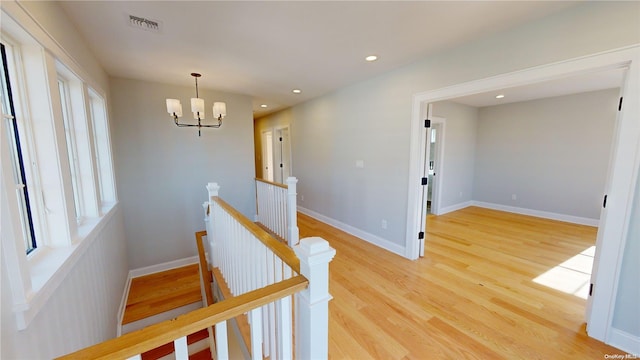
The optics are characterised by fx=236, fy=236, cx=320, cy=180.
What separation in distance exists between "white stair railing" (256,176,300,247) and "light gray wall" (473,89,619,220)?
486 centimetres

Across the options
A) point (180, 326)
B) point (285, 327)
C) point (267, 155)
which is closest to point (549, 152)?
point (285, 327)

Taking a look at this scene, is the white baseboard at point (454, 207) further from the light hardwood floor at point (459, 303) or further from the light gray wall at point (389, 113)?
the light gray wall at point (389, 113)

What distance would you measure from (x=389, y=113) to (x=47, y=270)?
336cm

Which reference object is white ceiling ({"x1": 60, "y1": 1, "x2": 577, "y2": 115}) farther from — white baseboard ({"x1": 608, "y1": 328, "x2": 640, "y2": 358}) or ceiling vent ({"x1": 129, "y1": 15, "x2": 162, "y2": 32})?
white baseboard ({"x1": 608, "y1": 328, "x2": 640, "y2": 358})

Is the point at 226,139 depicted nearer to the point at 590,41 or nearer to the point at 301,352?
the point at 301,352

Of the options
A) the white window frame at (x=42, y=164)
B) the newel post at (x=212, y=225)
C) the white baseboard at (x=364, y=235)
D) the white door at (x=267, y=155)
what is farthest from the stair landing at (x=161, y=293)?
the white door at (x=267, y=155)

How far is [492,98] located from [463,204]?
2.43 metres

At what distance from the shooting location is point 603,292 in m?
1.71

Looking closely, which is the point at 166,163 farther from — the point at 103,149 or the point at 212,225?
the point at 212,225

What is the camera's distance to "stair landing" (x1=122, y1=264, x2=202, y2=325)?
8.92ft

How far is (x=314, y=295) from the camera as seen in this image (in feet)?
3.22

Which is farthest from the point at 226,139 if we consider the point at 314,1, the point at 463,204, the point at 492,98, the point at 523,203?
the point at 523,203

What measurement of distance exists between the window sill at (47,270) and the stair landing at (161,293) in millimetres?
1368

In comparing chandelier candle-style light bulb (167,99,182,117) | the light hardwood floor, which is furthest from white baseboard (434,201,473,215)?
chandelier candle-style light bulb (167,99,182,117)
